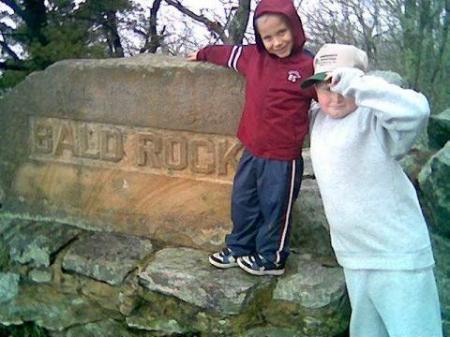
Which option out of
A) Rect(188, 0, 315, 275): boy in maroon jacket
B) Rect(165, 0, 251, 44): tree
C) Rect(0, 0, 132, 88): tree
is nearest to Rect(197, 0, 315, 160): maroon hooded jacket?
Rect(188, 0, 315, 275): boy in maroon jacket

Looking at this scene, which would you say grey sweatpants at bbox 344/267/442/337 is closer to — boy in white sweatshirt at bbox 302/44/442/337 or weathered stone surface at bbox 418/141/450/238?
boy in white sweatshirt at bbox 302/44/442/337

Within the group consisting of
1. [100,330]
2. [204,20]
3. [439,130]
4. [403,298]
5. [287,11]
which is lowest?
[100,330]

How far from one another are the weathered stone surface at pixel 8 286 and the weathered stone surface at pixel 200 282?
672 millimetres

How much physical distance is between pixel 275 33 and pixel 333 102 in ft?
1.28

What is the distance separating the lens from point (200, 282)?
2.88 metres

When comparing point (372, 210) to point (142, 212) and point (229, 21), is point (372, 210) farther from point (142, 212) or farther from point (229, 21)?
point (229, 21)

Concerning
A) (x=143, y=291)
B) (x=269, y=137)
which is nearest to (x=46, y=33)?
(x=143, y=291)

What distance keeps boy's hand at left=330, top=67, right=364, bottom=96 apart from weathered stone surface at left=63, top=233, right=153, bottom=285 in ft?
4.27

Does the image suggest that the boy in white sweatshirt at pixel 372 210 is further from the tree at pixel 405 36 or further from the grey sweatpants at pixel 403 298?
the tree at pixel 405 36

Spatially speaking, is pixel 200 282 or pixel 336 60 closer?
pixel 336 60

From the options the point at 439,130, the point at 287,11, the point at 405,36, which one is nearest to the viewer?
the point at 287,11

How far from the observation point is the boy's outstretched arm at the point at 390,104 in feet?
7.02

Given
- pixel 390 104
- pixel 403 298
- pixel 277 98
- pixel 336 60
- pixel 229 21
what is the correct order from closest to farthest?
pixel 390 104
pixel 403 298
pixel 336 60
pixel 277 98
pixel 229 21

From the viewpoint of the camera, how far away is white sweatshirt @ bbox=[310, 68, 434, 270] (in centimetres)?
227
